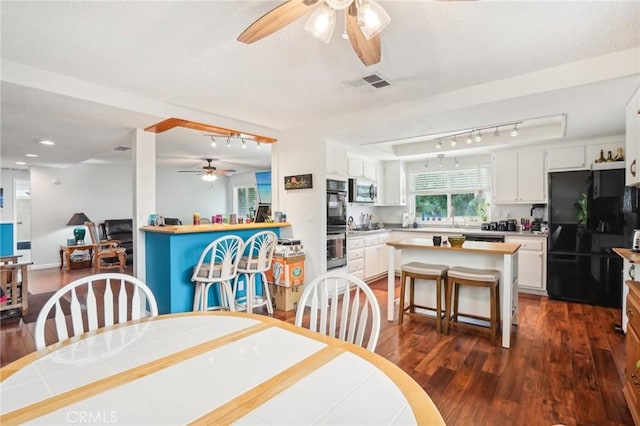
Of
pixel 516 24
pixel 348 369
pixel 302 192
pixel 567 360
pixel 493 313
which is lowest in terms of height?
pixel 567 360

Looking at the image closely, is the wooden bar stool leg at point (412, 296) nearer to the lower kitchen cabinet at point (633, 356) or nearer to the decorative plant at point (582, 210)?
the lower kitchen cabinet at point (633, 356)

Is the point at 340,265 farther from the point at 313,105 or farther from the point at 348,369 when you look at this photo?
the point at 348,369

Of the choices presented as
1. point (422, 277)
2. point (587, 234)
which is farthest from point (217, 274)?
point (587, 234)

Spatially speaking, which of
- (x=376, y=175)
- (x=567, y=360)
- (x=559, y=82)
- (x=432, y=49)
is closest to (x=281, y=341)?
(x=432, y=49)

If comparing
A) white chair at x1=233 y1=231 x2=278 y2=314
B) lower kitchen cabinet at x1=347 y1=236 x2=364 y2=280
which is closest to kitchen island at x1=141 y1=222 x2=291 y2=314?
white chair at x1=233 y1=231 x2=278 y2=314

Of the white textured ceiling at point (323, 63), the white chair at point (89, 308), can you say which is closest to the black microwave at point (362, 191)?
the white textured ceiling at point (323, 63)

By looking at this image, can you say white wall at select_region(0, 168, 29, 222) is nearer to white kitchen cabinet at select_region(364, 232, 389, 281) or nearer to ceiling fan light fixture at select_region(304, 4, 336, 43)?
white kitchen cabinet at select_region(364, 232, 389, 281)

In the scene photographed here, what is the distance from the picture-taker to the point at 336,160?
4.49 metres

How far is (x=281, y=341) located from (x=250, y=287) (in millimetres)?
2371

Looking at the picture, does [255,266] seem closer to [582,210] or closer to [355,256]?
[355,256]

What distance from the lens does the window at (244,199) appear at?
9180mm

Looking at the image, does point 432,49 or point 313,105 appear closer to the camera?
point 432,49

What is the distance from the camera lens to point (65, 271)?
6.66 metres

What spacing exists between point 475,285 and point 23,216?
30.4ft
